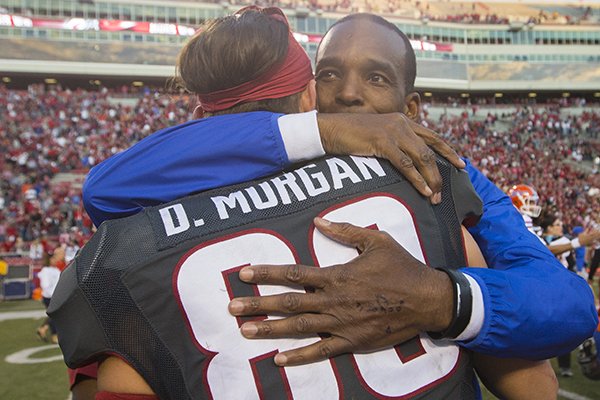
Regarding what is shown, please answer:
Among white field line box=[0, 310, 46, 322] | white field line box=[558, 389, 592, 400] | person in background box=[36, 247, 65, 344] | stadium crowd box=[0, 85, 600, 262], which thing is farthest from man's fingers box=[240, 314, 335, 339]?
stadium crowd box=[0, 85, 600, 262]

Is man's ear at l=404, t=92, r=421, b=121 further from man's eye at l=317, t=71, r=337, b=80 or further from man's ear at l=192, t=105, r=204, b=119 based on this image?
man's ear at l=192, t=105, r=204, b=119

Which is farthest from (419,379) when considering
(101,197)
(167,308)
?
(101,197)

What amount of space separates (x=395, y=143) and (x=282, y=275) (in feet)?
1.42

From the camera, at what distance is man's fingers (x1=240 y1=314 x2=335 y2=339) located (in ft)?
3.75

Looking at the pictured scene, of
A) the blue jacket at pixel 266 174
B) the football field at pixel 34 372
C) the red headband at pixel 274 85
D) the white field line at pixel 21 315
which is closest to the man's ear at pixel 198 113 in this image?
the red headband at pixel 274 85

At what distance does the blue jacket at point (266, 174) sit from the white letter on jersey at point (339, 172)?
0.37 ft

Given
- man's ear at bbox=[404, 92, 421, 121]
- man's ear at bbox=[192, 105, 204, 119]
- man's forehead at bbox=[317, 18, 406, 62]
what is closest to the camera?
man's ear at bbox=[192, 105, 204, 119]

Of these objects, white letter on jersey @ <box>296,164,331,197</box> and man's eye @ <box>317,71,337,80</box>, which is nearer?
white letter on jersey @ <box>296,164,331,197</box>

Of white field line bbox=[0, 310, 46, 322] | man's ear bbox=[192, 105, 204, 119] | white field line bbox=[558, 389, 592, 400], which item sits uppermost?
man's ear bbox=[192, 105, 204, 119]

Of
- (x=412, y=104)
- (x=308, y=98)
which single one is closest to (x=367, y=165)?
(x=308, y=98)

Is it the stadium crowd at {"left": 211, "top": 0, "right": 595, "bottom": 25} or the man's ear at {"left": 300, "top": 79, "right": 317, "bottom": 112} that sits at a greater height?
the man's ear at {"left": 300, "top": 79, "right": 317, "bottom": 112}

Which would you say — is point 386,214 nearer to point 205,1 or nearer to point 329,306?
point 329,306

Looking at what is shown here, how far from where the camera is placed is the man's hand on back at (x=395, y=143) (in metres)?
1.28

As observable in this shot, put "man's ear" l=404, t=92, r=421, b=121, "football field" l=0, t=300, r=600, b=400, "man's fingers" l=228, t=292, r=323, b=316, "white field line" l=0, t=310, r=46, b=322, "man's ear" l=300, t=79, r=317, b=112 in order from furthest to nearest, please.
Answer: "white field line" l=0, t=310, r=46, b=322 < "football field" l=0, t=300, r=600, b=400 < "man's ear" l=404, t=92, r=421, b=121 < "man's ear" l=300, t=79, r=317, b=112 < "man's fingers" l=228, t=292, r=323, b=316
